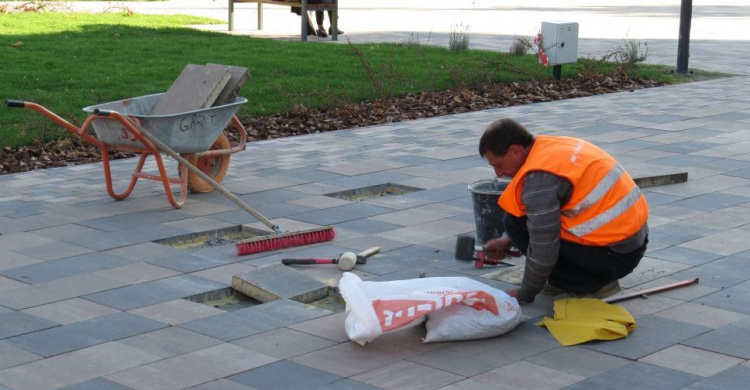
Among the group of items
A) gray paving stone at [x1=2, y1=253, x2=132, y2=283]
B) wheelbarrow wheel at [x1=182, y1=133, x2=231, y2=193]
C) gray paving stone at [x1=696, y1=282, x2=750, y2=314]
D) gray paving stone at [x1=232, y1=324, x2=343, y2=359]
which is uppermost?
wheelbarrow wheel at [x1=182, y1=133, x2=231, y2=193]

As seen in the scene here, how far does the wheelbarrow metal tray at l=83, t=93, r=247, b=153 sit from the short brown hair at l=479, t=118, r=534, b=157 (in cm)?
310

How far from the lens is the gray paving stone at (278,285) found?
5793mm

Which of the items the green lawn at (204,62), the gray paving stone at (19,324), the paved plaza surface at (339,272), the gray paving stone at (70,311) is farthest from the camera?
the green lawn at (204,62)

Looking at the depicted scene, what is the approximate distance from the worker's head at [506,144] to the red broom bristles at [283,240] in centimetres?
190

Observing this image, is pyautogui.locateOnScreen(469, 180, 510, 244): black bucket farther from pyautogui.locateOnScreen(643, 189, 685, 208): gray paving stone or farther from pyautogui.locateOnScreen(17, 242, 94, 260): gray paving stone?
pyautogui.locateOnScreen(17, 242, 94, 260): gray paving stone

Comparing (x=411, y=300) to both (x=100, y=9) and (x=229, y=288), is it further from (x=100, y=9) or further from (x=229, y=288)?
(x=100, y=9)

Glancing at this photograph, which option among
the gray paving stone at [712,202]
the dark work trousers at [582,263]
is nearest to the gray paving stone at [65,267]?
the dark work trousers at [582,263]

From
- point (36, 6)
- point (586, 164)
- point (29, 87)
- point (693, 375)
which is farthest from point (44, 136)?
point (36, 6)

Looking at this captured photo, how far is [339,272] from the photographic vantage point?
6.27 meters

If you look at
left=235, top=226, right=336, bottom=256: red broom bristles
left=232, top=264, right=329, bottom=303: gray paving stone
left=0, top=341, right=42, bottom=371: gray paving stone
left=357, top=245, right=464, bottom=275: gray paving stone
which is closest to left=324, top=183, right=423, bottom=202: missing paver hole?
left=235, top=226, right=336, bottom=256: red broom bristles

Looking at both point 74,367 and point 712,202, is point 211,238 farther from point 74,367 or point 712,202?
point 712,202

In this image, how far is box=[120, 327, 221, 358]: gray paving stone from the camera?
5.02 meters

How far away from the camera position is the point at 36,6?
882 inches

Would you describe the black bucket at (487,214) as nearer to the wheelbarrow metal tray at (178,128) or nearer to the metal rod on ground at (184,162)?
the metal rod on ground at (184,162)
